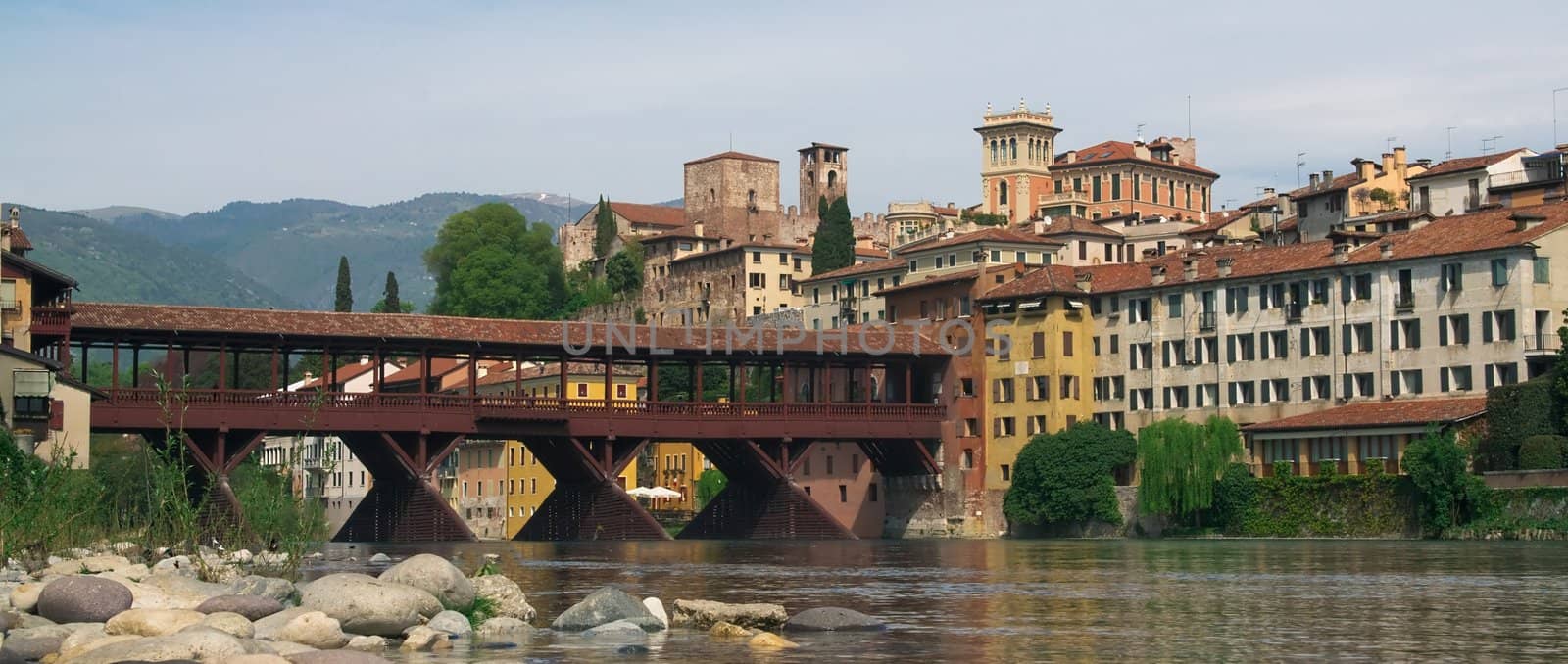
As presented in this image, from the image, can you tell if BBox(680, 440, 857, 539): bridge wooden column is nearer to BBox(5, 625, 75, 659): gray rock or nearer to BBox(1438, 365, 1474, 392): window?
BBox(1438, 365, 1474, 392): window

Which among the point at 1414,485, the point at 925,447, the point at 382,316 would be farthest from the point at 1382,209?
the point at 382,316

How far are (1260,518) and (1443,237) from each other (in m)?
10.1

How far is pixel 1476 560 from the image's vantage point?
4391 cm

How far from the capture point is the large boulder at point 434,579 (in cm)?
2547

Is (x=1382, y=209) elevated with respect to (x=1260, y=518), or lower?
elevated

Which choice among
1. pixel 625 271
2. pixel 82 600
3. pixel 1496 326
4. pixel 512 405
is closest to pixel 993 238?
pixel 512 405

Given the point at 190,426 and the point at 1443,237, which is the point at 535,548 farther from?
the point at 1443,237

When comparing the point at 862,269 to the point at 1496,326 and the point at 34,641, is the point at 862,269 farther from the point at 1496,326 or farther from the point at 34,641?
the point at 34,641

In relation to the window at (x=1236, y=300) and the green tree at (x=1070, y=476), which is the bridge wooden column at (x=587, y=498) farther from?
the window at (x=1236, y=300)

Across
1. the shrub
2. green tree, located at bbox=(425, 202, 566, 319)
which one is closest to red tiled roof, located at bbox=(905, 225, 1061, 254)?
green tree, located at bbox=(425, 202, 566, 319)

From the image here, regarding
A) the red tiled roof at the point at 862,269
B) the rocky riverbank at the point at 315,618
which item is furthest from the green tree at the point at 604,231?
the rocky riverbank at the point at 315,618

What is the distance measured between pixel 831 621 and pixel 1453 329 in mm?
43126

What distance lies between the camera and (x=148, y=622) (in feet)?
68.5

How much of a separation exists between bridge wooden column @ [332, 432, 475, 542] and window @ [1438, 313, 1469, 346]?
2893cm
